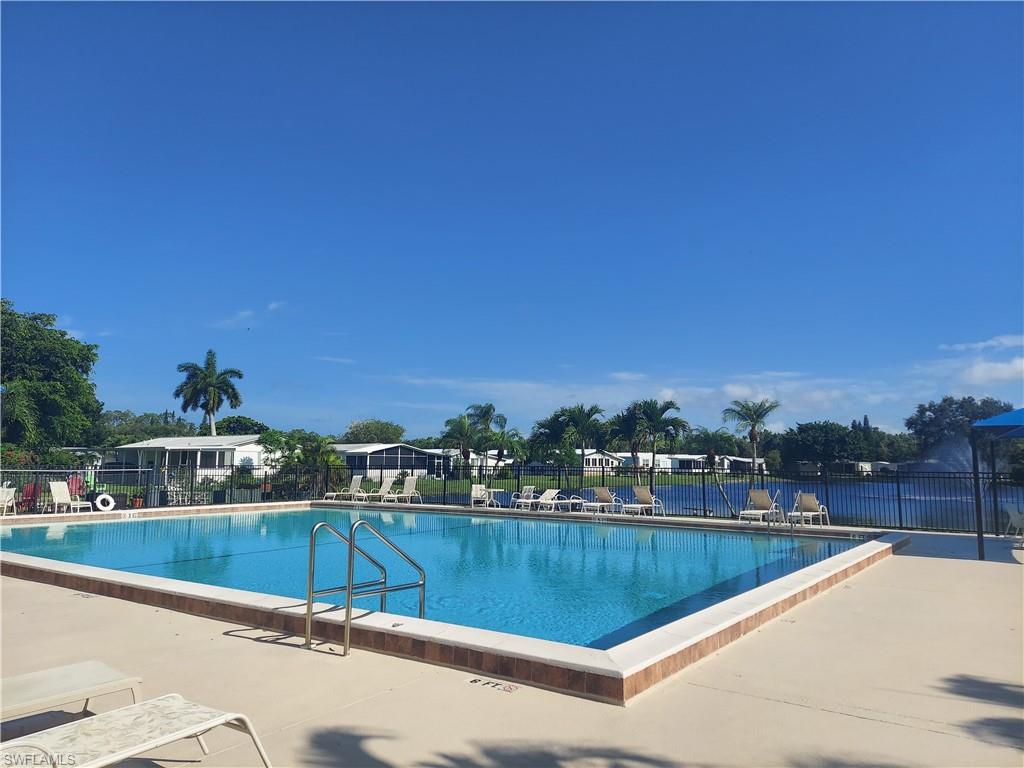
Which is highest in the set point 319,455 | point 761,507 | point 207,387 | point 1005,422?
point 207,387

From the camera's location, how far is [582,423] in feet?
150

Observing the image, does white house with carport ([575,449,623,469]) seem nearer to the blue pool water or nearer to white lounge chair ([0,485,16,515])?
the blue pool water

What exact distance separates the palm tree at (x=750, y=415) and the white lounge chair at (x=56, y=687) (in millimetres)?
52392

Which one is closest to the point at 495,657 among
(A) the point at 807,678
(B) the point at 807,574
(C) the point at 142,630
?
(A) the point at 807,678

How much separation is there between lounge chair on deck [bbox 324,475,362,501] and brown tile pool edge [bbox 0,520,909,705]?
1383 cm

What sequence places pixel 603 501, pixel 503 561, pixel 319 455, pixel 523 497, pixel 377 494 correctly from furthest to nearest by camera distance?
1. pixel 319 455
2. pixel 377 494
3. pixel 523 497
4. pixel 603 501
5. pixel 503 561

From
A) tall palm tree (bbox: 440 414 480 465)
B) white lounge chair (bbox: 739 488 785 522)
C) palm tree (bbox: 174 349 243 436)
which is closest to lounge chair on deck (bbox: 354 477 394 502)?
white lounge chair (bbox: 739 488 785 522)

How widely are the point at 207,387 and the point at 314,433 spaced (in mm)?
29087

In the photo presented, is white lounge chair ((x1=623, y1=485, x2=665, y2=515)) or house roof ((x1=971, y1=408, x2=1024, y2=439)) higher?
house roof ((x1=971, y1=408, x2=1024, y2=439))

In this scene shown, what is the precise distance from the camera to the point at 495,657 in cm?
426

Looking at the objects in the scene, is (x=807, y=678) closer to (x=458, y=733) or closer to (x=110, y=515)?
(x=458, y=733)

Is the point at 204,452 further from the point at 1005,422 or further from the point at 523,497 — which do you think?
the point at 1005,422

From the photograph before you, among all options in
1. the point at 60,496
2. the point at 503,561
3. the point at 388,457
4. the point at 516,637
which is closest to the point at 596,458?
the point at 388,457

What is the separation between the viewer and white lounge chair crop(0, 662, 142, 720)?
2.72 metres
